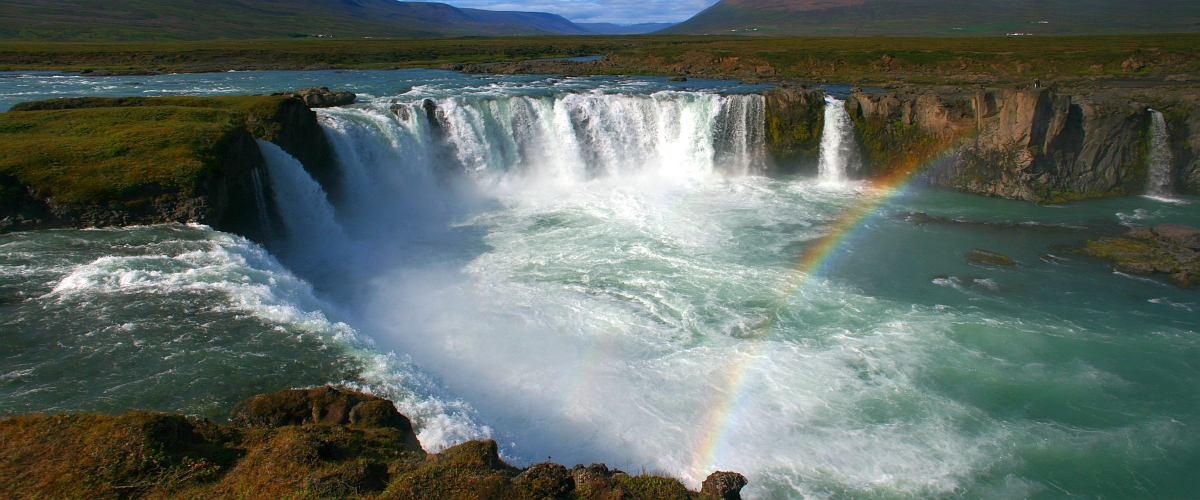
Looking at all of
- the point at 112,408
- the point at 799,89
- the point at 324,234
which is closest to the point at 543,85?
the point at 799,89

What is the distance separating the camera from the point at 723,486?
837 cm

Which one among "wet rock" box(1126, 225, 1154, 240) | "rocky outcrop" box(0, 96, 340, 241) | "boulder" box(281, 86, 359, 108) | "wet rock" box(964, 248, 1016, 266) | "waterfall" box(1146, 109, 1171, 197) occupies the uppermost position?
"boulder" box(281, 86, 359, 108)

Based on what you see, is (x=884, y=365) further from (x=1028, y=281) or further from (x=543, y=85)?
(x=543, y=85)

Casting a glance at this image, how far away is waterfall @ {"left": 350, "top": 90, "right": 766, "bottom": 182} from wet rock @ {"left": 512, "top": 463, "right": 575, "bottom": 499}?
2183cm

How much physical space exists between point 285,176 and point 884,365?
18214mm

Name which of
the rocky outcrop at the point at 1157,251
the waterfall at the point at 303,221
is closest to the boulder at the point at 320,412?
the waterfall at the point at 303,221

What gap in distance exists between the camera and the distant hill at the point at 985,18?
117938mm

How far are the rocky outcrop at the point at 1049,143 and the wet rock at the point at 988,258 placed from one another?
29.1 feet

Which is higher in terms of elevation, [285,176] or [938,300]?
[285,176]

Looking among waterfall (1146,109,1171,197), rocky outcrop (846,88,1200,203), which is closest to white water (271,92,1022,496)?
rocky outcrop (846,88,1200,203)

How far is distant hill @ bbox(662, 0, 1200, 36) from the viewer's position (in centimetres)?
11794

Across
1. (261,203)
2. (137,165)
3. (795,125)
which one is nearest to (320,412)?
(137,165)

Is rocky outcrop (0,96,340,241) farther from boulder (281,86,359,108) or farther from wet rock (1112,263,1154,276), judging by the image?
wet rock (1112,263,1154,276)

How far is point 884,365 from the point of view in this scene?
13453 mm
